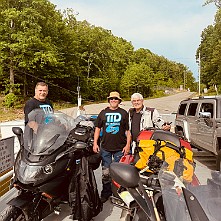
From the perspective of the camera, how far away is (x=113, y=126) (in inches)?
195

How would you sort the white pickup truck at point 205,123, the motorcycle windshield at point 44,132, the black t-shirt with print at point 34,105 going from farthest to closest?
the white pickup truck at point 205,123 → the black t-shirt with print at point 34,105 → the motorcycle windshield at point 44,132

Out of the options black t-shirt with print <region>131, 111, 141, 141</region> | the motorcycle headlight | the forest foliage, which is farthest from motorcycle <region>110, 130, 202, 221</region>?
the forest foliage

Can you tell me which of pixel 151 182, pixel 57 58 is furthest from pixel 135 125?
pixel 57 58

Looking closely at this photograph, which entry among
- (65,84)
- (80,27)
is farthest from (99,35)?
(65,84)

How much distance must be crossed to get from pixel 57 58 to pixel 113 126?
3624cm

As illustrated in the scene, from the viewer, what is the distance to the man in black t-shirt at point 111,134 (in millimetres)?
4934

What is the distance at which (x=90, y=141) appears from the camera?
4871mm

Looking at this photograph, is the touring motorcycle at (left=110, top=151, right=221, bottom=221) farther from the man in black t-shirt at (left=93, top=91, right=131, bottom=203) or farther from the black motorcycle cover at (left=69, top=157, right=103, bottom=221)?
the man in black t-shirt at (left=93, top=91, right=131, bottom=203)

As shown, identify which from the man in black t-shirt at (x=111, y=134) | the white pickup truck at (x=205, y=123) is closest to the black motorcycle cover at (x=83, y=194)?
the man in black t-shirt at (x=111, y=134)

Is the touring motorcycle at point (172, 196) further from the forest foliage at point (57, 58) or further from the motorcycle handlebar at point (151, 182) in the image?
the forest foliage at point (57, 58)

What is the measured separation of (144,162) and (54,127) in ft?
4.14

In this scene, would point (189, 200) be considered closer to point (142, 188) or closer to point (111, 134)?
point (142, 188)

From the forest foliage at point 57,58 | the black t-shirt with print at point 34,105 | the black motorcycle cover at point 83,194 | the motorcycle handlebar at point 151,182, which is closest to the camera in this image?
the motorcycle handlebar at point 151,182

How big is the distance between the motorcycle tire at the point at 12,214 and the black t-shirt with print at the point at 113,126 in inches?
76.3
